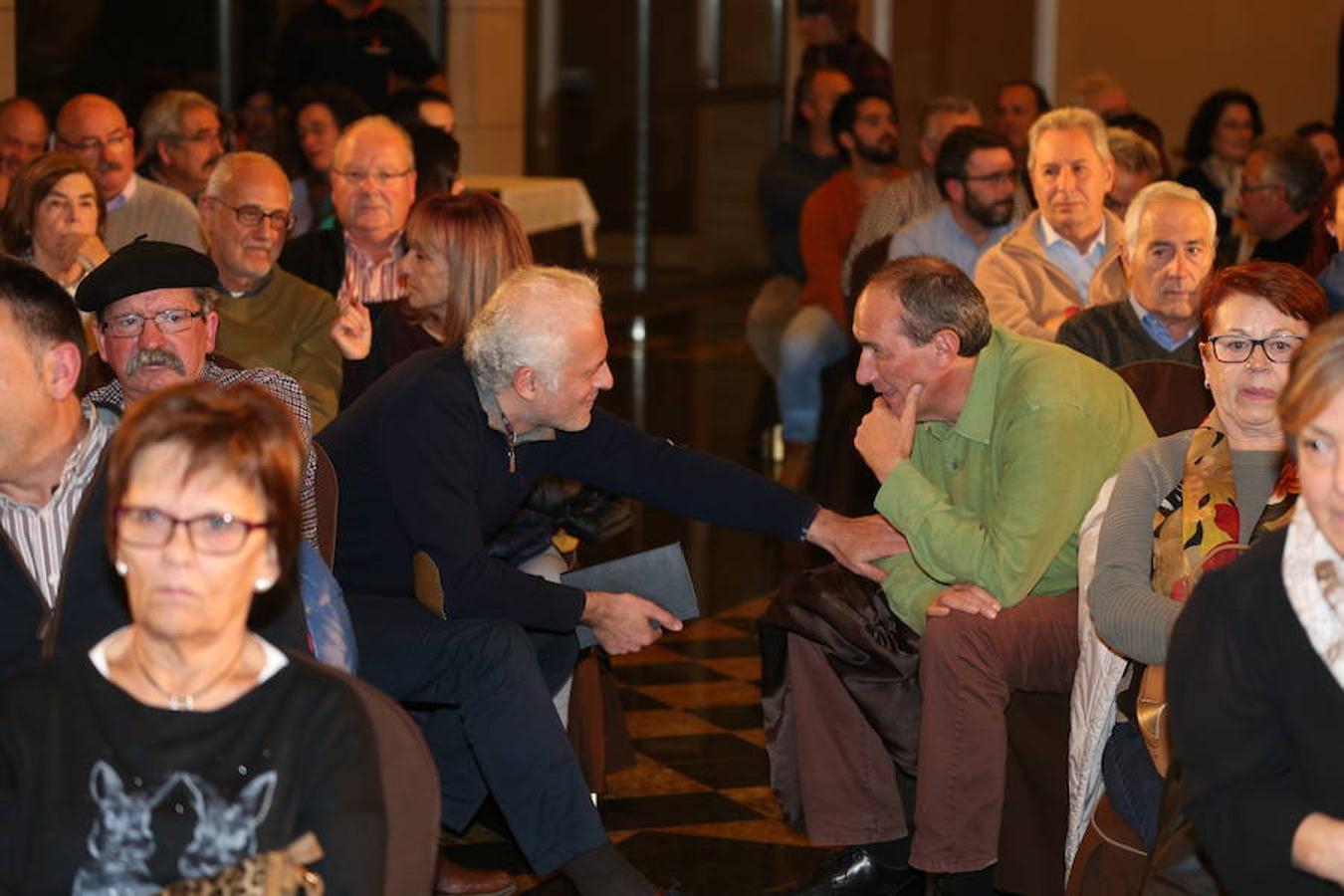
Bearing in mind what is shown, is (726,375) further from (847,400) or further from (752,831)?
(752,831)

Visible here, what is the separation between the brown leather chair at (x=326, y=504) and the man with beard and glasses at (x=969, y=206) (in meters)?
3.75

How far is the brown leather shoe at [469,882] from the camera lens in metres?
4.25

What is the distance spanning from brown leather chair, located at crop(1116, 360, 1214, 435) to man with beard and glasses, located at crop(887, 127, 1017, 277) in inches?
105

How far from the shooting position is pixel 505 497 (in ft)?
13.9

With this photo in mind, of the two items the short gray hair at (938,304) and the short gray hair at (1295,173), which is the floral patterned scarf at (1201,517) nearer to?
the short gray hair at (938,304)

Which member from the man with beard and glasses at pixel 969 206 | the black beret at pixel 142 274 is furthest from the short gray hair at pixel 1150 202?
the black beret at pixel 142 274

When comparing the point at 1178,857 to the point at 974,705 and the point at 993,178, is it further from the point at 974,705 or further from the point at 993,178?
the point at 993,178

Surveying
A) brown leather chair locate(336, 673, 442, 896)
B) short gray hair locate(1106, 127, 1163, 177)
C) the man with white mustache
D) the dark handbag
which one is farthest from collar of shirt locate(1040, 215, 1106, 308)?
brown leather chair locate(336, 673, 442, 896)

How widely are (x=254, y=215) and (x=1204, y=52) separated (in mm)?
12107

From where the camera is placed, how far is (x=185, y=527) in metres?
2.33

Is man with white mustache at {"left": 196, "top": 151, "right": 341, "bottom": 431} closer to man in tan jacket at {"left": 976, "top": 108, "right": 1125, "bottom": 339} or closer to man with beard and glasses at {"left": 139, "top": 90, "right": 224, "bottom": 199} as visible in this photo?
man with beard and glasses at {"left": 139, "top": 90, "right": 224, "bottom": 199}

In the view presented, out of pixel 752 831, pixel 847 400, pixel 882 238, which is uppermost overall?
pixel 882 238

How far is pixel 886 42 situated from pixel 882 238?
27.9ft

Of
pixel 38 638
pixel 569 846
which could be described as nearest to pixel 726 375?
pixel 569 846
